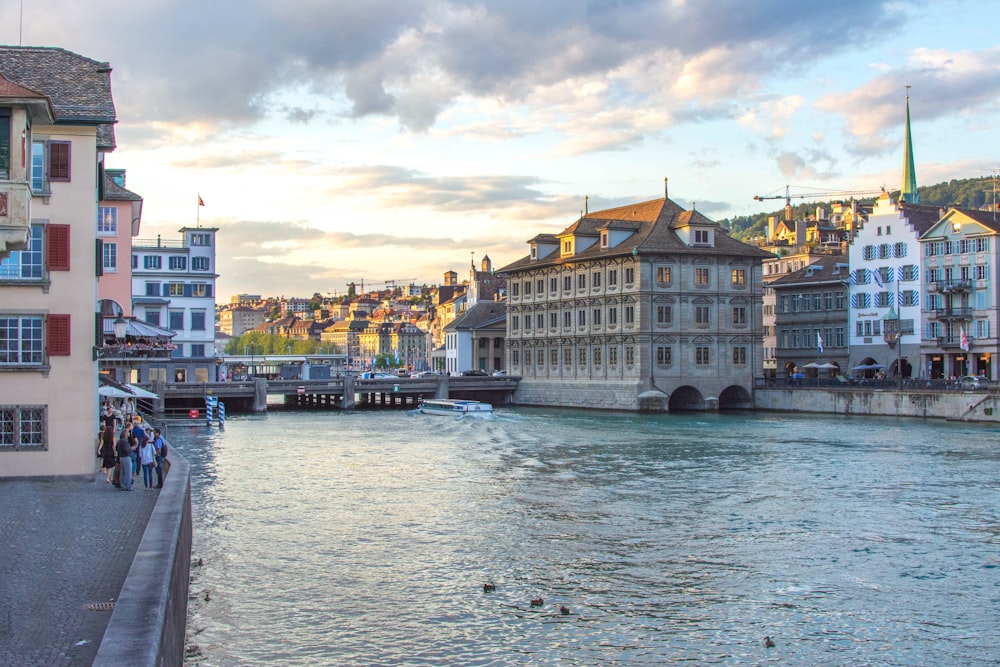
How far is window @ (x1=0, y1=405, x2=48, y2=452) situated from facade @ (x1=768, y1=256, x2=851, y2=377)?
73.6m

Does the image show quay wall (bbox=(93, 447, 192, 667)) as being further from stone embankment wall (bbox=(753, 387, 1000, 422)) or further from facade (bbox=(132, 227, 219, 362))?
facade (bbox=(132, 227, 219, 362))

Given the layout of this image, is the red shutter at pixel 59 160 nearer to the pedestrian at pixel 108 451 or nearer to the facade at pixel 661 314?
the pedestrian at pixel 108 451

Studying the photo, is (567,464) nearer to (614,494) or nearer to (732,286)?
(614,494)

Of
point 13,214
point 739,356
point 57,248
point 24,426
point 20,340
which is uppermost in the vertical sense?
point 57,248

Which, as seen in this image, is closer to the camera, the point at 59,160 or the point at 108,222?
the point at 59,160

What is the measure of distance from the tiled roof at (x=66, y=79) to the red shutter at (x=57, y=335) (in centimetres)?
516

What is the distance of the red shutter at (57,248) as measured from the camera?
101ft

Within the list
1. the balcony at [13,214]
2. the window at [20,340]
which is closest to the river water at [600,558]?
the window at [20,340]

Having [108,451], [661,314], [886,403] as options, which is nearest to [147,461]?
[108,451]

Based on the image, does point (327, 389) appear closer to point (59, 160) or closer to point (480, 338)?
point (480, 338)

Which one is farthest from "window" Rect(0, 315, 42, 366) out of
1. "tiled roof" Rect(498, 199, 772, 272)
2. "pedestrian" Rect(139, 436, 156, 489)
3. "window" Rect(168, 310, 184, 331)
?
"window" Rect(168, 310, 184, 331)

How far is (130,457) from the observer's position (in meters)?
27.8

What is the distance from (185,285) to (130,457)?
75153mm

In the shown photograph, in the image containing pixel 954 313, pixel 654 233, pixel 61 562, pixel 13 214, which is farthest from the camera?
pixel 654 233
